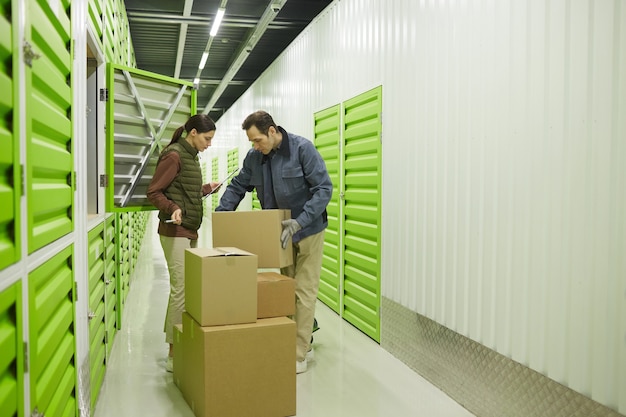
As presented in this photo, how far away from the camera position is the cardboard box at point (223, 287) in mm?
2725

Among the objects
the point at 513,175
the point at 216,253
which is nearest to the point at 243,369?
the point at 216,253

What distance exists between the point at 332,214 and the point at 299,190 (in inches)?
72.3

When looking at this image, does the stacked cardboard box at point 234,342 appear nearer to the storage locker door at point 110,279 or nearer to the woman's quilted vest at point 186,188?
the woman's quilted vest at point 186,188

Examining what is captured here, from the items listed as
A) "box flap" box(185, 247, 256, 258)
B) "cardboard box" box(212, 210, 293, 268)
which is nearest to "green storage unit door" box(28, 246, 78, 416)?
"box flap" box(185, 247, 256, 258)

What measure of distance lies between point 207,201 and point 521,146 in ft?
53.3

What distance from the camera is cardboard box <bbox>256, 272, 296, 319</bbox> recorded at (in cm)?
299

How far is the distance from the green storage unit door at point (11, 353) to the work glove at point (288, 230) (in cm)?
204

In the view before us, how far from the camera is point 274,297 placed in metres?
3.02

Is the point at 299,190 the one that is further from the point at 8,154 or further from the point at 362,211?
the point at 8,154

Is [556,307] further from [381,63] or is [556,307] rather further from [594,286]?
[381,63]

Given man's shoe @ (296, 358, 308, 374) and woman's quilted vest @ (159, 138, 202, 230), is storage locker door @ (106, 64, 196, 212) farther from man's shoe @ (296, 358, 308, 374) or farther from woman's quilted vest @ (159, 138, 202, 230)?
man's shoe @ (296, 358, 308, 374)

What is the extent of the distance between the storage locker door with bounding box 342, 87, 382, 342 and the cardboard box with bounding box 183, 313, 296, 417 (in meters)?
1.63

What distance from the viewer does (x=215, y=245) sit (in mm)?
3297

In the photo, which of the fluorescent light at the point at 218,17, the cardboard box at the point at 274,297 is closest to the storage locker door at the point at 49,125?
the cardboard box at the point at 274,297
